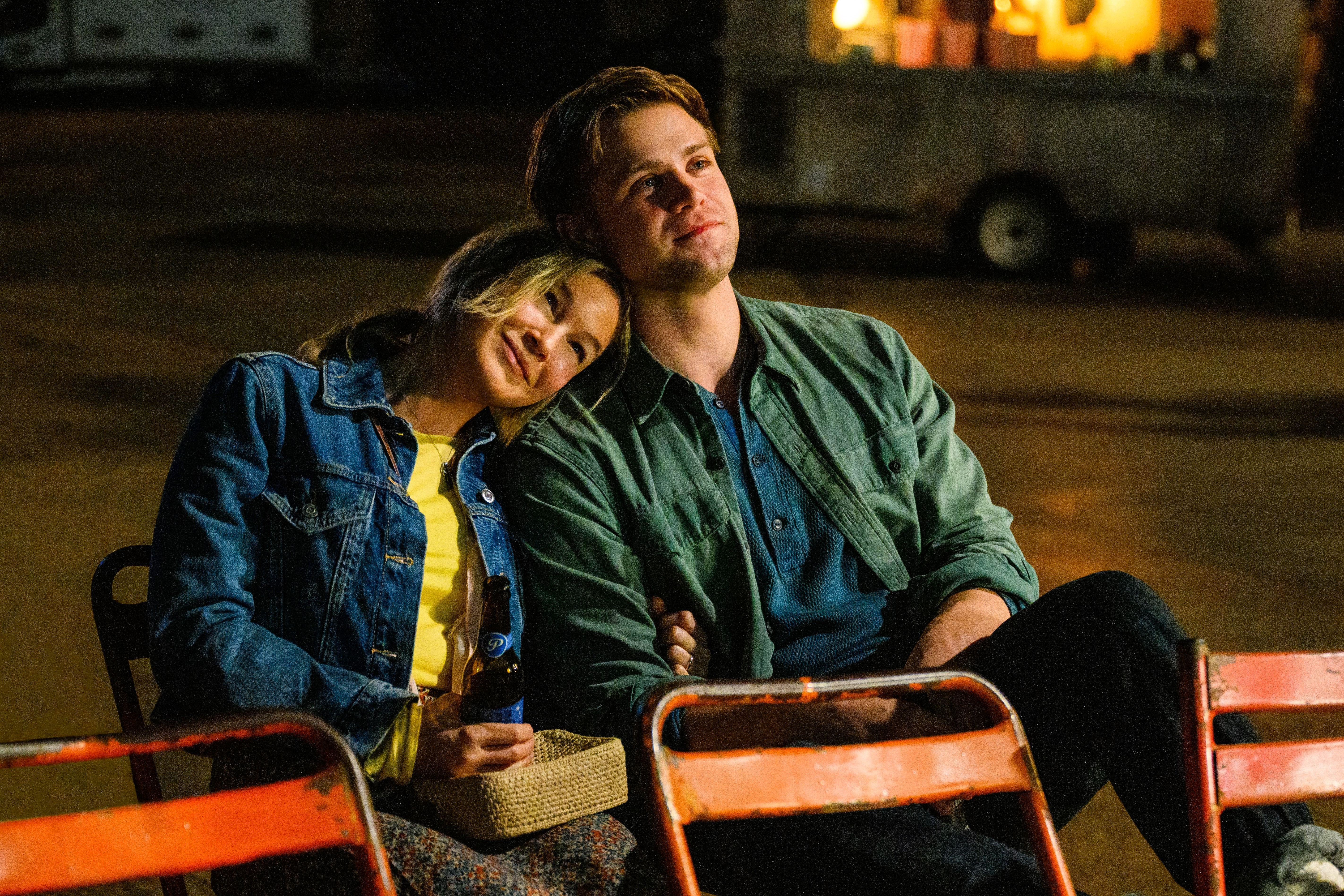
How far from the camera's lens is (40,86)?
2252cm

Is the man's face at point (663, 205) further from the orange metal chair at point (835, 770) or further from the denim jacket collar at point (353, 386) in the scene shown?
the orange metal chair at point (835, 770)

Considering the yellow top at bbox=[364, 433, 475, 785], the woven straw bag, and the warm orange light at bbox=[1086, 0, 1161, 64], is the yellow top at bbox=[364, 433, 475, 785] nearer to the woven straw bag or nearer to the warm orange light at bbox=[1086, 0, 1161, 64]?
the woven straw bag

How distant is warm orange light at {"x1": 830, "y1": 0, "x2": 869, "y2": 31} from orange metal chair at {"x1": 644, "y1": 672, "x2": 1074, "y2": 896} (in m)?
9.81

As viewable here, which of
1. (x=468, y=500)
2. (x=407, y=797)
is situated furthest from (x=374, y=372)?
(x=407, y=797)

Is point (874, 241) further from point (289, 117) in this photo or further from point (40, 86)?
point (40, 86)

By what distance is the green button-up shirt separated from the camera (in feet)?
8.02

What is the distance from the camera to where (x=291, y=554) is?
2248 millimetres

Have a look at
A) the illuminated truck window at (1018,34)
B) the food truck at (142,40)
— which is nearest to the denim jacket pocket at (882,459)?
the illuminated truck window at (1018,34)

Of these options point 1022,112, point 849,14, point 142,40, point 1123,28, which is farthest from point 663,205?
point 142,40

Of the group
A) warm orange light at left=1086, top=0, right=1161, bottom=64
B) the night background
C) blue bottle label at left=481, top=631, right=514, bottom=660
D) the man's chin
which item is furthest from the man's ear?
warm orange light at left=1086, top=0, right=1161, bottom=64

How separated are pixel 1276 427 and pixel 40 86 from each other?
2040cm

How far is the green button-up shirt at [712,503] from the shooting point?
96.2 inches

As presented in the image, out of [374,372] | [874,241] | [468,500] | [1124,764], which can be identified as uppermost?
[374,372]

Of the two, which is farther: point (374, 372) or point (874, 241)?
point (874, 241)
